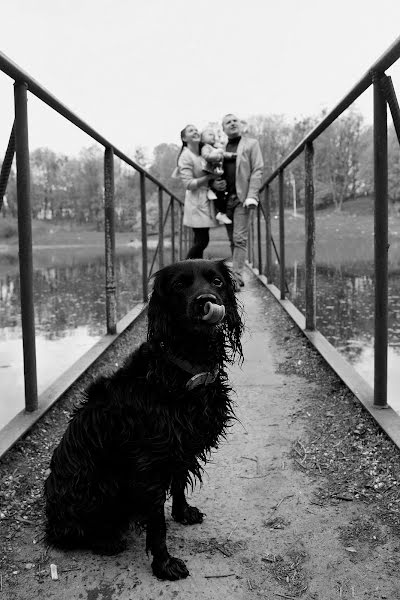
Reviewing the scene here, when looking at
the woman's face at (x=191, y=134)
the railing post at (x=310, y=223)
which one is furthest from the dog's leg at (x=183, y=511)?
the woman's face at (x=191, y=134)

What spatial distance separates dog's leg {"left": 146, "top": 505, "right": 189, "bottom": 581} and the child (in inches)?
224

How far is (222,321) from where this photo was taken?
2193 mm

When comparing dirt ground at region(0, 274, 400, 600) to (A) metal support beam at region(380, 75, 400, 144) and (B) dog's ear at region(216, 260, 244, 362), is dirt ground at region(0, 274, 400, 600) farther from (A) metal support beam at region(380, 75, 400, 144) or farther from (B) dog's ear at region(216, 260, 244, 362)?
(A) metal support beam at region(380, 75, 400, 144)

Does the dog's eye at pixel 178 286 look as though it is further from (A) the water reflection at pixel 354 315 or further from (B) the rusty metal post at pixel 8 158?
(A) the water reflection at pixel 354 315

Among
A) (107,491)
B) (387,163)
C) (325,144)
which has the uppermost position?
(325,144)

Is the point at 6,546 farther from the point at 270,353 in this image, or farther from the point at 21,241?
the point at 270,353

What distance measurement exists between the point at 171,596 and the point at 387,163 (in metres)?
2.16

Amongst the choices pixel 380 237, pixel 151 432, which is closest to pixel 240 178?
pixel 380 237

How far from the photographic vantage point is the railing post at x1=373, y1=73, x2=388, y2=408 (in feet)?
9.53

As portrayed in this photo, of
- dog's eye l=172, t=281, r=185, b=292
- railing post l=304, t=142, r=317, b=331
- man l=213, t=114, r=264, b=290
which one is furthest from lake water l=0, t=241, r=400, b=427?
dog's eye l=172, t=281, r=185, b=292

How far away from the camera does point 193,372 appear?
2105 mm

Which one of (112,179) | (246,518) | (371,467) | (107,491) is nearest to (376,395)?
(371,467)

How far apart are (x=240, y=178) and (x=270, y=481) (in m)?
5.20

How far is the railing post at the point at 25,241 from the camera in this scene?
293 centimetres
